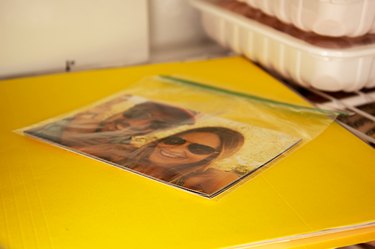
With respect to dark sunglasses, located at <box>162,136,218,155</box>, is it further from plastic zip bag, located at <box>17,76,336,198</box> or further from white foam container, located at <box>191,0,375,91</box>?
white foam container, located at <box>191,0,375,91</box>

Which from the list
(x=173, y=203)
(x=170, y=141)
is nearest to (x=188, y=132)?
(x=170, y=141)

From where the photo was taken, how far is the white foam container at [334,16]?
0.58 meters

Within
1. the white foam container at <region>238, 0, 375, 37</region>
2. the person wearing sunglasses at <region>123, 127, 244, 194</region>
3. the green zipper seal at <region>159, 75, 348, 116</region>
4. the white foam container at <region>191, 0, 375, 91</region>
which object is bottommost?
the person wearing sunglasses at <region>123, 127, 244, 194</region>

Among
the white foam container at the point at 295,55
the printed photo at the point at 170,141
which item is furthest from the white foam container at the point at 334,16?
the printed photo at the point at 170,141

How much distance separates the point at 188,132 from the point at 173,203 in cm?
14

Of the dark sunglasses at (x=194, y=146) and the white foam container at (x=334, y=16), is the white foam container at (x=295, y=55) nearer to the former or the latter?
the white foam container at (x=334, y=16)

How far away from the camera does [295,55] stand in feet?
2.28

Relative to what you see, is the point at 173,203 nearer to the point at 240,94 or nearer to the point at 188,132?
the point at 188,132

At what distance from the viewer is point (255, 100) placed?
679 mm

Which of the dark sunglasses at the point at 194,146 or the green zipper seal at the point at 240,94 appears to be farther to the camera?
the green zipper seal at the point at 240,94

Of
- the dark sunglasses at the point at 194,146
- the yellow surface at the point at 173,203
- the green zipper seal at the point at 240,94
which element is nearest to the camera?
the yellow surface at the point at 173,203

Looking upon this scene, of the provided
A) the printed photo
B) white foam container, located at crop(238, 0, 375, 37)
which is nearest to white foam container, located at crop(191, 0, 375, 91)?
white foam container, located at crop(238, 0, 375, 37)

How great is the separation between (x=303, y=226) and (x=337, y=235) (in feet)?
0.10

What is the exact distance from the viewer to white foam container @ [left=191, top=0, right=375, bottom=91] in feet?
2.10
